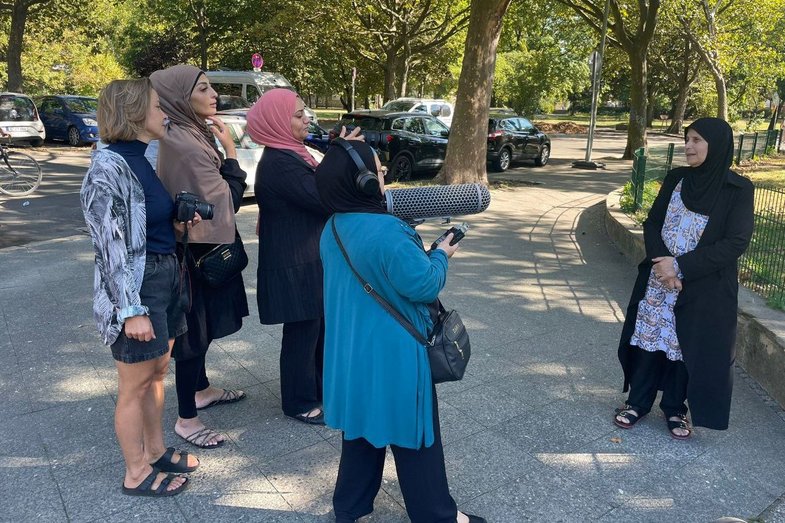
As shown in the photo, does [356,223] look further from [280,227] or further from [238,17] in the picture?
[238,17]

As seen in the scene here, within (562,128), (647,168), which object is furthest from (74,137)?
(562,128)

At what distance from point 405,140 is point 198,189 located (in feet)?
37.2

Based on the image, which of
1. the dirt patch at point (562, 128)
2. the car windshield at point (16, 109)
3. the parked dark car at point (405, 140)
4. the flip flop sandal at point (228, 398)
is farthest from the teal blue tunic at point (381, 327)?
the dirt patch at point (562, 128)

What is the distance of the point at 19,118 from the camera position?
18.0 m


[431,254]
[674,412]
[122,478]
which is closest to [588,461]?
[674,412]

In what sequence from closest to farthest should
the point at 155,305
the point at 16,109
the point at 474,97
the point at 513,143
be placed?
the point at 155,305, the point at 474,97, the point at 513,143, the point at 16,109

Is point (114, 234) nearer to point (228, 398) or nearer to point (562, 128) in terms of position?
point (228, 398)

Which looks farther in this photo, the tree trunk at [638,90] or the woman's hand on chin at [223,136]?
the tree trunk at [638,90]

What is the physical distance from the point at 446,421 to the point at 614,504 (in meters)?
1.09

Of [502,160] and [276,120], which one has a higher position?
[276,120]

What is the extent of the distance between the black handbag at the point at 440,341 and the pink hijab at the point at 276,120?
106cm

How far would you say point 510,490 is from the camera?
10.1ft

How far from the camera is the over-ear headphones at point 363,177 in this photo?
2.17m

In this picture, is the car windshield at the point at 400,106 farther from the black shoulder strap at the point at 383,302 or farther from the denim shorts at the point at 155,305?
the black shoulder strap at the point at 383,302
